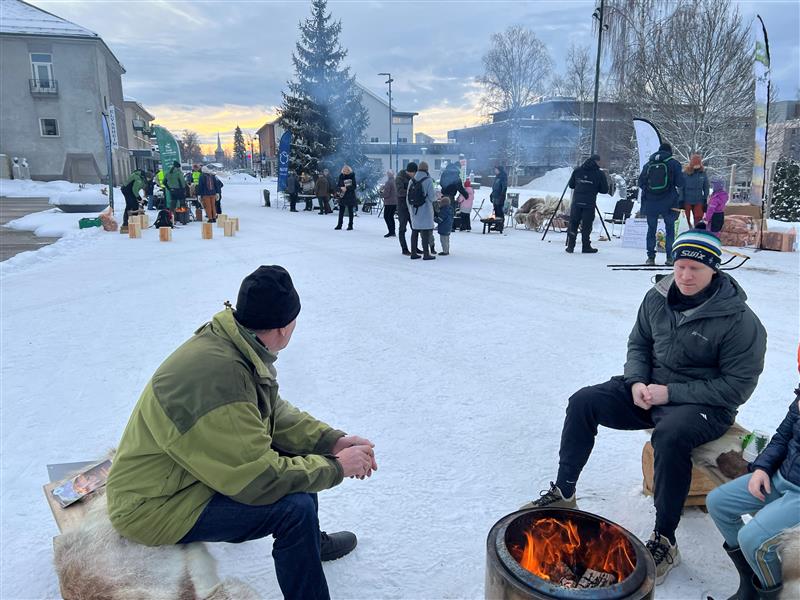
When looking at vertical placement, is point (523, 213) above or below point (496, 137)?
below

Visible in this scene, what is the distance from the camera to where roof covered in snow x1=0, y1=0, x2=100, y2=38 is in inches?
1353

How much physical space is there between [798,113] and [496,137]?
22762mm

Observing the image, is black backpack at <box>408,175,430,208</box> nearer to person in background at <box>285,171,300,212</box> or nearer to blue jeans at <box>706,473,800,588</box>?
blue jeans at <box>706,473,800,588</box>

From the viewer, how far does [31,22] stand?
3516 cm

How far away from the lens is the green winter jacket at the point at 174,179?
16.5 metres

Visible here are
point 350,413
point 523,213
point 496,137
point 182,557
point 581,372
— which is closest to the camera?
point 182,557

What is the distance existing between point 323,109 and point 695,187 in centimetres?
1879

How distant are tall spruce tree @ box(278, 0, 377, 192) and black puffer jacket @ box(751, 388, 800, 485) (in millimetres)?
23204

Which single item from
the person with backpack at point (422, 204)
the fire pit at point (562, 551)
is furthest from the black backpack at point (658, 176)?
the fire pit at point (562, 551)

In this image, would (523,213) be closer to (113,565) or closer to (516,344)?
(516,344)

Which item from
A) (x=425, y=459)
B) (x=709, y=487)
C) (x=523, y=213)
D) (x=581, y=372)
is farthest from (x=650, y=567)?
(x=523, y=213)

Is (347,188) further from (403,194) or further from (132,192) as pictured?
(132,192)

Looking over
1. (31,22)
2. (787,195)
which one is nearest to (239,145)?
(31,22)

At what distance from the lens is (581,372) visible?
187 inches
